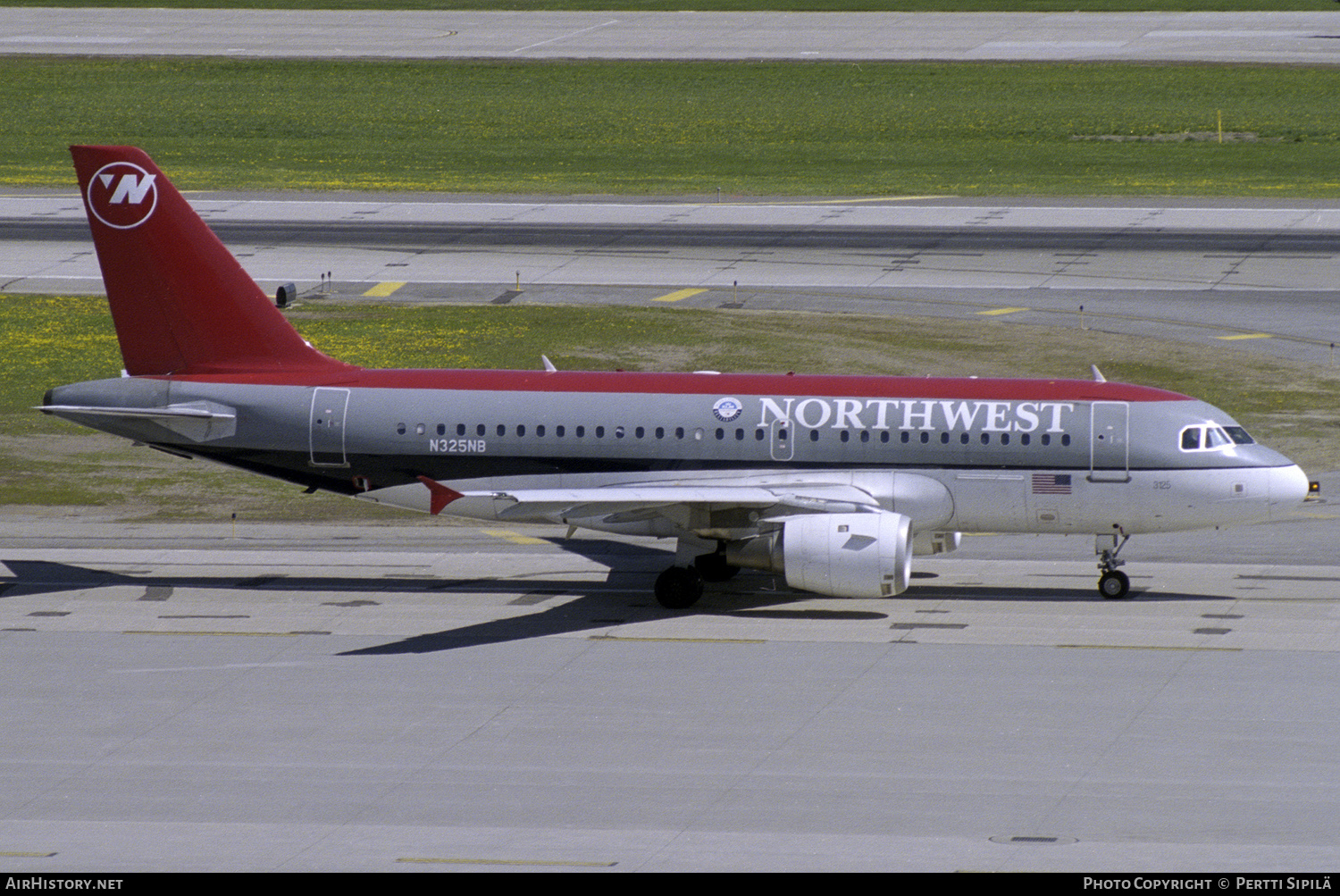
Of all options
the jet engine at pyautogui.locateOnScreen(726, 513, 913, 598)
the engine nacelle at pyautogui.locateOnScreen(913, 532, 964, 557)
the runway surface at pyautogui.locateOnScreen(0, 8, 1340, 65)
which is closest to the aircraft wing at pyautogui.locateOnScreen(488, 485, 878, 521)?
the jet engine at pyautogui.locateOnScreen(726, 513, 913, 598)

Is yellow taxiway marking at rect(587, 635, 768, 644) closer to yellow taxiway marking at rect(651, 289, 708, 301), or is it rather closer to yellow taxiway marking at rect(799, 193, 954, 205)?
yellow taxiway marking at rect(651, 289, 708, 301)

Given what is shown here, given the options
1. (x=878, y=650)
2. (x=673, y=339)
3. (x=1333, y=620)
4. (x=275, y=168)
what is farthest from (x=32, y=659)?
(x=275, y=168)

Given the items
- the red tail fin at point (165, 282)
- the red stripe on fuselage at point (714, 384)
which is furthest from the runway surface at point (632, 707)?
the red tail fin at point (165, 282)

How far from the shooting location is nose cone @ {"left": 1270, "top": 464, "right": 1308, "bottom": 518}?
36062mm

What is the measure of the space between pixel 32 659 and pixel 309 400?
8011 millimetres

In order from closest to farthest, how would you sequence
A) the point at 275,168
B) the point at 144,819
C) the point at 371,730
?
the point at 144,819 < the point at 371,730 < the point at 275,168

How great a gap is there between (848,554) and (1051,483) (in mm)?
4914

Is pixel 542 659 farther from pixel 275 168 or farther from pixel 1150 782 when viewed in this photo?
pixel 275 168

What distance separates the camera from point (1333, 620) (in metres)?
35.0

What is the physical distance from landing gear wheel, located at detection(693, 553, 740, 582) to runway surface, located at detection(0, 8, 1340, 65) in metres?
94.0

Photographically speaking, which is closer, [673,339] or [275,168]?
[673,339]

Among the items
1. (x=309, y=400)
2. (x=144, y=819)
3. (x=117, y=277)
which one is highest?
(x=117, y=277)

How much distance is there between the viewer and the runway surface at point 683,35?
12938 centimetres

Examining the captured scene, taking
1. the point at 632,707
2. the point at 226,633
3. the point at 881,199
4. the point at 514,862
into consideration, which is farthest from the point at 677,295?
the point at 514,862
